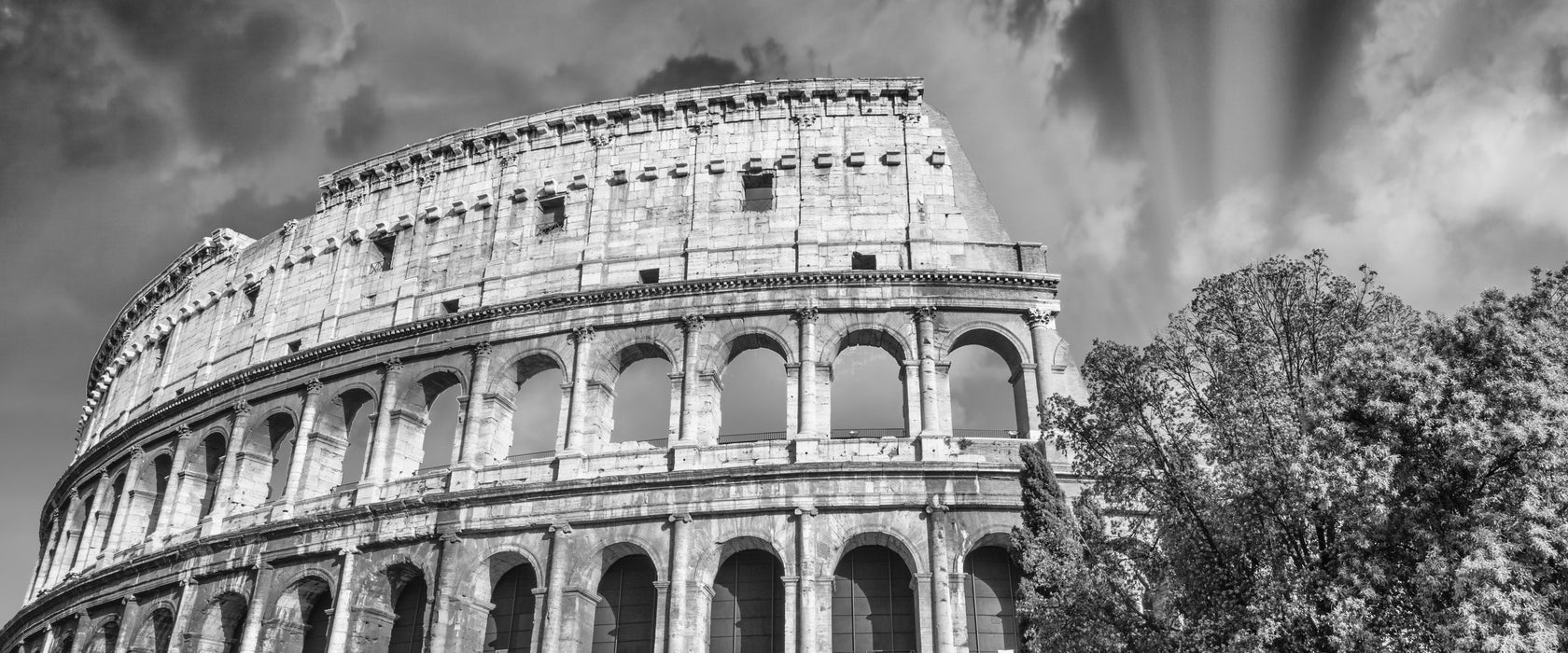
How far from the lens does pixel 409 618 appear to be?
80.0ft

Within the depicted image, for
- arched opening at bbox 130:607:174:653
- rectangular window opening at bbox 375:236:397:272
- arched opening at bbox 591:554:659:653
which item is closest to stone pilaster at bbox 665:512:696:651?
arched opening at bbox 591:554:659:653

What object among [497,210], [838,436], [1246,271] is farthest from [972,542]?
[497,210]

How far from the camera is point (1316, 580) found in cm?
1183

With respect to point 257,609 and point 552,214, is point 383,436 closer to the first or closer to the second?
point 257,609

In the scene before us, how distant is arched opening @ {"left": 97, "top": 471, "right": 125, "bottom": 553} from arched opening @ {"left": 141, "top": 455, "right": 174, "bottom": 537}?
0.87 meters

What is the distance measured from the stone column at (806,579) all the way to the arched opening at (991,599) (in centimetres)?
313

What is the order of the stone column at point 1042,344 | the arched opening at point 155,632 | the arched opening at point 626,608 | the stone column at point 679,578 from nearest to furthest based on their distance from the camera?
the stone column at point 679,578 → the arched opening at point 626,608 → the stone column at point 1042,344 → the arched opening at point 155,632

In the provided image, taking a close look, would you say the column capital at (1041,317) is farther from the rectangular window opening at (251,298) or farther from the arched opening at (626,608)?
the rectangular window opening at (251,298)

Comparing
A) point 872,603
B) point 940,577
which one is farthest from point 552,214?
point 940,577

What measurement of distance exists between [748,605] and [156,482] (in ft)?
70.8

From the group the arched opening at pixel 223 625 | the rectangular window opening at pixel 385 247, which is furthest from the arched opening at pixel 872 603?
the rectangular window opening at pixel 385 247

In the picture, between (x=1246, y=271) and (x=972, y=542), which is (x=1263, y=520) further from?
(x=972, y=542)

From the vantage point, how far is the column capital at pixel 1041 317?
2473cm

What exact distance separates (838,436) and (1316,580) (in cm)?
1271
